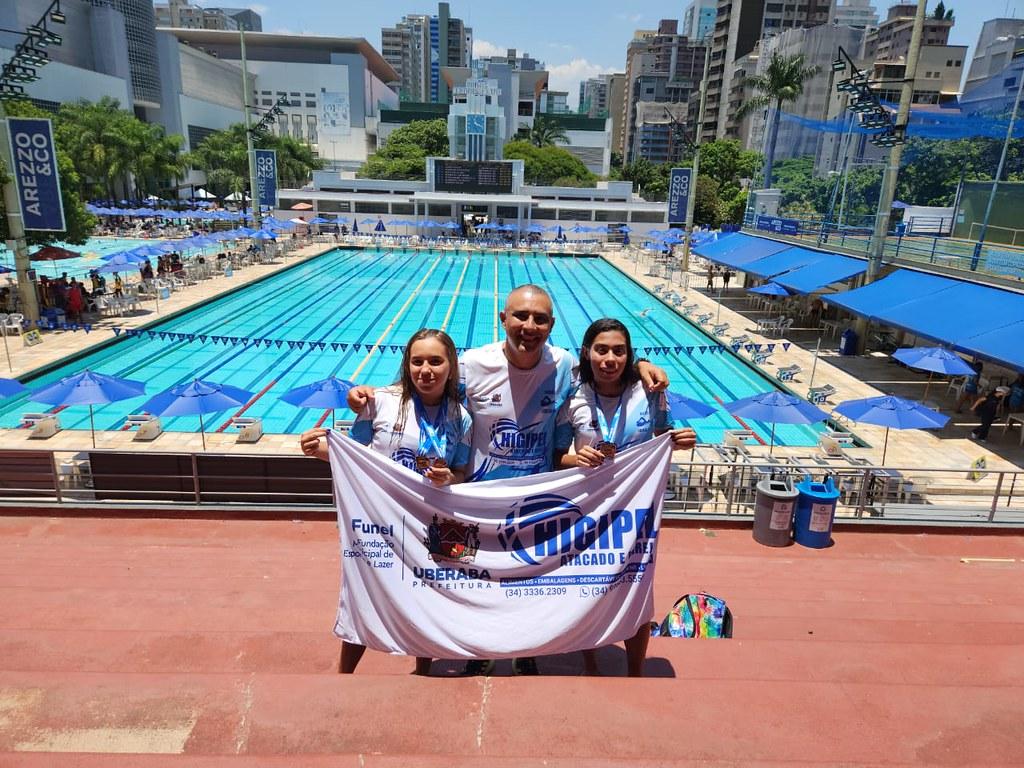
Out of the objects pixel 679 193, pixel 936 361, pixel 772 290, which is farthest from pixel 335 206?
pixel 936 361

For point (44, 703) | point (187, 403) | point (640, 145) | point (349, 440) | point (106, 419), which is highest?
point (640, 145)

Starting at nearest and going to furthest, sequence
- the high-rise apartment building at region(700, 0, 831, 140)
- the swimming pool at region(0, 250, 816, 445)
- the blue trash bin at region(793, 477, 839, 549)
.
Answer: the blue trash bin at region(793, 477, 839, 549)
the swimming pool at region(0, 250, 816, 445)
the high-rise apartment building at region(700, 0, 831, 140)

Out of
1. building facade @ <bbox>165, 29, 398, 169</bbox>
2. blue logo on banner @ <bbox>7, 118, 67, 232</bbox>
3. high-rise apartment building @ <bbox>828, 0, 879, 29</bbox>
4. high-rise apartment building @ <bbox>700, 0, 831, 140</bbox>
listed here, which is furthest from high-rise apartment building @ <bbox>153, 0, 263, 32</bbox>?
blue logo on banner @ <bbox>7, 118, 67, 232</bbox>

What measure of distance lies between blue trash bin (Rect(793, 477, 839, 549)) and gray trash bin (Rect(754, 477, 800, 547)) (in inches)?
3.2

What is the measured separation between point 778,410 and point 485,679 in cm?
855

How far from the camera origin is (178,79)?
78312mm

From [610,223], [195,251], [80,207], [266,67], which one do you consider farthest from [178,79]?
[80,207]

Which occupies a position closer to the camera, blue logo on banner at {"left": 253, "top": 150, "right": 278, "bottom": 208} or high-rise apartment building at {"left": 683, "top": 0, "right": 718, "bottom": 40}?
blue logo on banner at {"left": 253, "top": 150, "right": 278, "bottom": 208}

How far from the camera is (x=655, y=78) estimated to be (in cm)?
14525

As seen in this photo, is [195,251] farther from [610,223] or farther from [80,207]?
[610,223]

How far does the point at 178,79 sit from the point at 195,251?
53193 millimetres

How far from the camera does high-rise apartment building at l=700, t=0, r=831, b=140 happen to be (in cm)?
9294

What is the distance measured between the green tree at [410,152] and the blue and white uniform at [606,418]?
6771 centimetres

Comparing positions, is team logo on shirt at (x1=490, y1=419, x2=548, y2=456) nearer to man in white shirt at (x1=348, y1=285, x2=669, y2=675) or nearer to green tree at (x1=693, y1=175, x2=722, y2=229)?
man in white shirt at (x1=348, y1=285, x2=669, y2=675)
